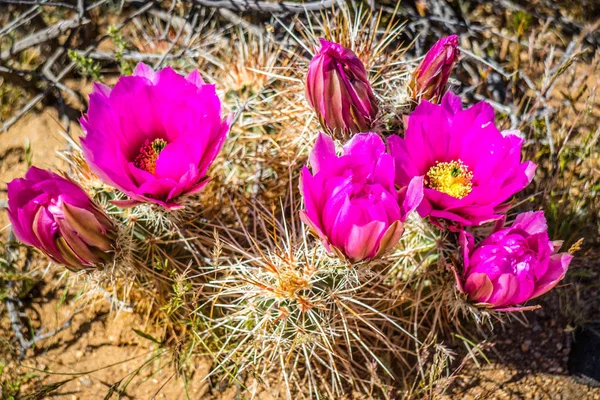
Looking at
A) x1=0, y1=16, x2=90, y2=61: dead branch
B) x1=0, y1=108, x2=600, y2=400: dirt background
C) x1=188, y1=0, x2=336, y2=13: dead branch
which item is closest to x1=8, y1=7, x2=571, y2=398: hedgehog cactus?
x1=0, y1=108, x2=600, y2=400: dirt background

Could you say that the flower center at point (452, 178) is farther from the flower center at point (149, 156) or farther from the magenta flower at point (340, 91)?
the flower center at point (149, 156)

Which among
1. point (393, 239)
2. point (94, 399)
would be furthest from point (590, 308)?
point (94, 399)

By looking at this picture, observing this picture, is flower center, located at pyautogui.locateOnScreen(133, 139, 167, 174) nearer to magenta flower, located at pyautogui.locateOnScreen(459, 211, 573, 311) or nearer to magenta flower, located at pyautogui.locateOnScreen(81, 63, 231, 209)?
magenta flower, located at pyautogui.locateOnScreen(81, 63, 231, 209)

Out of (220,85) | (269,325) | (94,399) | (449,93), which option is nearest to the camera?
(449,93)

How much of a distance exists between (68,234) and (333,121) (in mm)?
606

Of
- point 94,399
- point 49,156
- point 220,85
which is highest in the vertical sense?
point 220,85

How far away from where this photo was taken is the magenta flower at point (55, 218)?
124 cm

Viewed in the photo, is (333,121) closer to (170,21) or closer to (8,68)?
(170,21)

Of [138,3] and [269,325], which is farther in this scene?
[138,3]

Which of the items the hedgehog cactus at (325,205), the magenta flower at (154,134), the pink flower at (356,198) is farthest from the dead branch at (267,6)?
the pink flower at (356,198)

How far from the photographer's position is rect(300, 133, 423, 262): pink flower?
3.82 feet

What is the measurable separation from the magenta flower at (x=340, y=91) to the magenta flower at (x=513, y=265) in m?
0.34

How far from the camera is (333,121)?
54.7 inches

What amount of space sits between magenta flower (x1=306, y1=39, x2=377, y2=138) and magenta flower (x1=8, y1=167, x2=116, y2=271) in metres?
0.54
